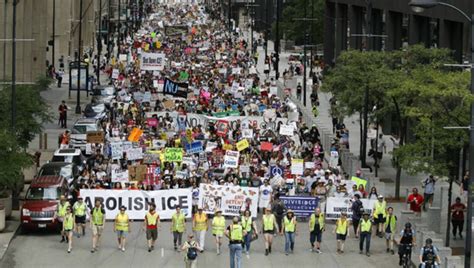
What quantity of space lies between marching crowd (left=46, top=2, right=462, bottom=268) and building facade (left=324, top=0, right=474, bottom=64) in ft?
17.9

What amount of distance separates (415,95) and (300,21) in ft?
245

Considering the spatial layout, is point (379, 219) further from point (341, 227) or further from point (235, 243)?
point (235, 243)

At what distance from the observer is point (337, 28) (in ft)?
276

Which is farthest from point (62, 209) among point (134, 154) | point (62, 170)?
point (134, 154)

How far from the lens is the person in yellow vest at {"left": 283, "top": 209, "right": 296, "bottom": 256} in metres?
29.6

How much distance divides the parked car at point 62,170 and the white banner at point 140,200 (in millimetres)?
4039

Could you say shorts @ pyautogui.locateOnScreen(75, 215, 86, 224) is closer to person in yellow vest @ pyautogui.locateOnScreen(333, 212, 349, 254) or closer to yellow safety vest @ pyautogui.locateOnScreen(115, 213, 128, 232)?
yellow safety vest @ pyautogui.locateOnScreen(115, 213, 128, 232)

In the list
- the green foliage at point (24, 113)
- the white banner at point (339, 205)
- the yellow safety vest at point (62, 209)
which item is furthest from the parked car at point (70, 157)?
the white banner at point (339, 205)

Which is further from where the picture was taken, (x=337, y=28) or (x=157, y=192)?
(x=337, y=28)

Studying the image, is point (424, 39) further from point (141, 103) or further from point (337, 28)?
point (337, 28)

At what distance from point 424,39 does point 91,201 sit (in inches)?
977

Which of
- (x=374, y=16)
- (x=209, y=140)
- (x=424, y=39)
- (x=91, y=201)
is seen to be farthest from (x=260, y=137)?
(x=374, y=16)

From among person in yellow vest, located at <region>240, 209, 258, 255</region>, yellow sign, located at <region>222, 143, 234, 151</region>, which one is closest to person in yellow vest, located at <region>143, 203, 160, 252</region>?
person in yellow vest, located at <region>240, 209, 258, 255</region>

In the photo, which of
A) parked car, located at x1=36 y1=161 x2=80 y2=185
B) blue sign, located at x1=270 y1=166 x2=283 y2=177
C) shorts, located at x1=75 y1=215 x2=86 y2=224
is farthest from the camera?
blue sign, located at x1=270 y1=166 x2=283 y2=177
